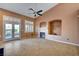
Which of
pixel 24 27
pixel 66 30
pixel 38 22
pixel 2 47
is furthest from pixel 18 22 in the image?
pixel 66 30

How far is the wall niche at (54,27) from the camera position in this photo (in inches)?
123

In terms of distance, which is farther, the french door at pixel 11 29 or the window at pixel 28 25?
the window at pixel 28 25

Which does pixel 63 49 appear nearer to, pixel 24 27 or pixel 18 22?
pixel 24 27

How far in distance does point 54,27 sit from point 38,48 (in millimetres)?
773

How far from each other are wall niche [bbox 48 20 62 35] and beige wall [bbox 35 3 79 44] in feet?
0.31

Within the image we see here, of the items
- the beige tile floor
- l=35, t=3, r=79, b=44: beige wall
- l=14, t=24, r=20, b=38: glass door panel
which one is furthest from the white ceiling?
the beige tile floor

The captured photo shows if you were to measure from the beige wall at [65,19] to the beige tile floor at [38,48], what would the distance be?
0.20 meters

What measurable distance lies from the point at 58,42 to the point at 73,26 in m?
0.60

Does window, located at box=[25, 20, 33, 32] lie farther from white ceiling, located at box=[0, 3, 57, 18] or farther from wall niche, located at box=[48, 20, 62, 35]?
wall niche, located at box=[48, 20, 62, 35]

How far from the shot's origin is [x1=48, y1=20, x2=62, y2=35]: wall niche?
123 inches

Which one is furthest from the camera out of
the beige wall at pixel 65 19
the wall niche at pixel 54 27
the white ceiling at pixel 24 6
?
the wall niche at pixel 54 27

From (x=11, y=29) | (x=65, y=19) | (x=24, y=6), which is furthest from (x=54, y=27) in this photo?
(x=11, y=29)

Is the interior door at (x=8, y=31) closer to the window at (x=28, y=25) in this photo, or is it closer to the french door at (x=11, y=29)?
the french door at (x=11, y=29)

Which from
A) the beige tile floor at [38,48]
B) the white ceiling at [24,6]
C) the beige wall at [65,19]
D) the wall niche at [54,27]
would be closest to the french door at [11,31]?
the beige tile floor at [38,48]
